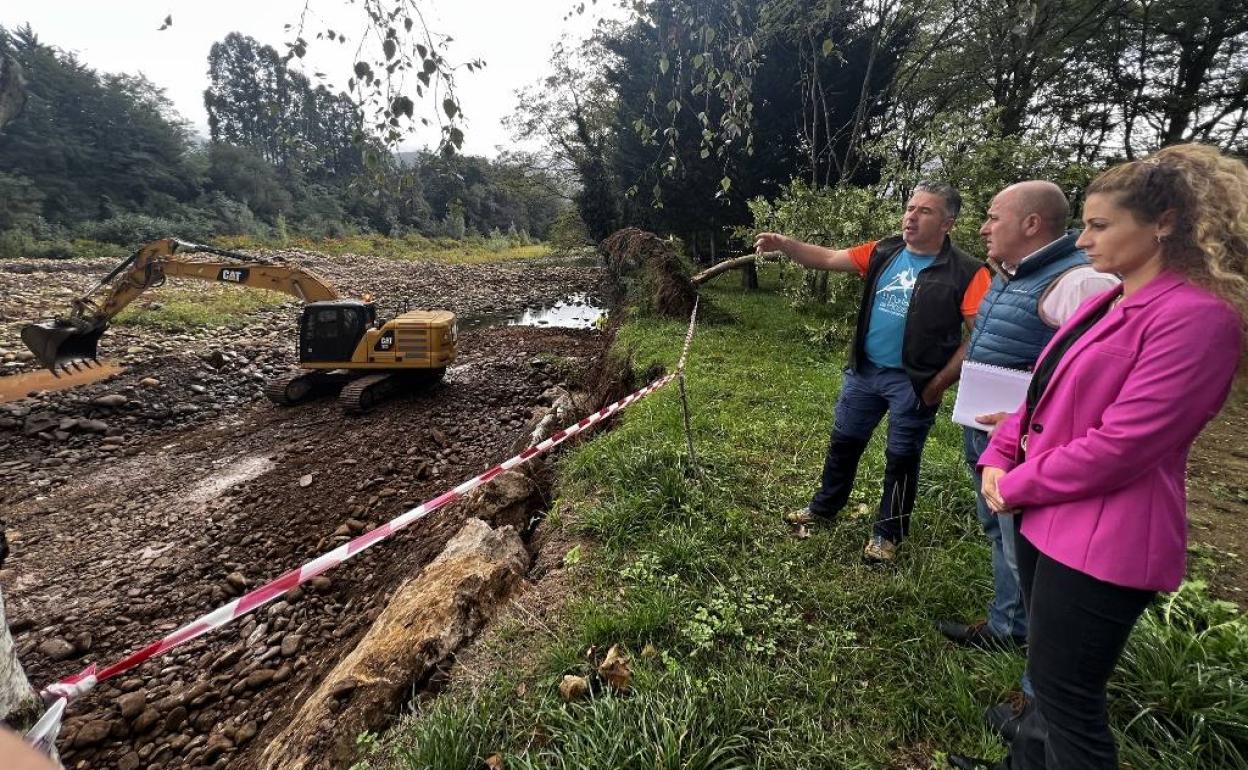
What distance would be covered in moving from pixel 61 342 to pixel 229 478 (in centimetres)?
412

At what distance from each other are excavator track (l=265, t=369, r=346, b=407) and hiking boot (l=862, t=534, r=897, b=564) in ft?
28.6

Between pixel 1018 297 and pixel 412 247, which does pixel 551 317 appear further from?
pixel 412 247

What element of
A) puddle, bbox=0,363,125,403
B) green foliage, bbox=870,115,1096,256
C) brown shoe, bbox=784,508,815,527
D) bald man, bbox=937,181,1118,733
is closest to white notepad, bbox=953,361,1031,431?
bald man, bbox=937,181,1118,733

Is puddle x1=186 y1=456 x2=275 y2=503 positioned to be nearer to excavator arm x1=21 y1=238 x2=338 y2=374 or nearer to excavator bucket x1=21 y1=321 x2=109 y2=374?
excavator arm x1=21 y1=238 x2=338 y2=374

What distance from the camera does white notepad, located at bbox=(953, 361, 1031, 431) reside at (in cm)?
210

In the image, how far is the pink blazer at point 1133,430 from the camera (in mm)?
1212

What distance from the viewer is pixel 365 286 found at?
860 inches

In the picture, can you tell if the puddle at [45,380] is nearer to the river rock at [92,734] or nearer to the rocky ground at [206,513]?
the rocky ground at [206,513]

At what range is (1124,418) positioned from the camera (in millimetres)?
1257

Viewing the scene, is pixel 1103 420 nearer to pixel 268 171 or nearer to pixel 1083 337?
pixel 1083 337

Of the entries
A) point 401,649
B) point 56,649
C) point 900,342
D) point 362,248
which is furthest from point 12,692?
point 362,248

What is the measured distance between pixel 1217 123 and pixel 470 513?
62.5ft

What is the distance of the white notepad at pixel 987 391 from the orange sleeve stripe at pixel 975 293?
1.48 ft

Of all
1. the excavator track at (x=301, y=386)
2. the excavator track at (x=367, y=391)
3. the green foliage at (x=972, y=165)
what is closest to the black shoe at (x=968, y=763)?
the green foliage at (x=972, y=165)
